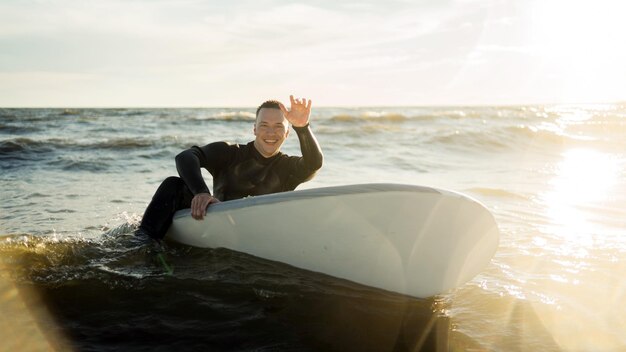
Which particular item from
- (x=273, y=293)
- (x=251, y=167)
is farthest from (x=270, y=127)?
(x=273, y=293)

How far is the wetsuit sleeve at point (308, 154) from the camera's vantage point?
12.9 ft

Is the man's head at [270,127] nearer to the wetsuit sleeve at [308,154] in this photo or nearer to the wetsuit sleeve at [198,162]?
the wetsuit sleeve at [308,154]

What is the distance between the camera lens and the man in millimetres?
4020

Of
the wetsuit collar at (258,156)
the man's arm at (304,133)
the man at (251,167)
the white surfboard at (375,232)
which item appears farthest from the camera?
the wetsuit collar at (258,156)

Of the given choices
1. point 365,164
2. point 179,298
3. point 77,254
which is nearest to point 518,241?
point 179,298

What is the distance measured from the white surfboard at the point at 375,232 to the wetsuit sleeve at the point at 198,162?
0.21 meters

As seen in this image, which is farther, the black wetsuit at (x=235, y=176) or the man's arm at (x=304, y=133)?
the black wetsuit at (x=235, y=176)

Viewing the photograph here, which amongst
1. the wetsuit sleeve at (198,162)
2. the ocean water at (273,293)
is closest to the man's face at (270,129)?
the wetsuit sleeve at (198,162)

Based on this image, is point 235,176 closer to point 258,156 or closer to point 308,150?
point 258,156

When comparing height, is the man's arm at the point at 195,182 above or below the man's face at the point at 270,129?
below

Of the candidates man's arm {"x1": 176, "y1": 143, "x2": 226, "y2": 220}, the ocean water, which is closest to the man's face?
man's arm {"x1": 176, "y1": 143, "x2": 226, "y2": 220}

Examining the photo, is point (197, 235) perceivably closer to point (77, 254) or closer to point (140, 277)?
point (140, 277)

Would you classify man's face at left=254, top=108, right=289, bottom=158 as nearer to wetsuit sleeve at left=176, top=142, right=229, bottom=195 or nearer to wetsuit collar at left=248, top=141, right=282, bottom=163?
wetsuit collar at left=248, top=141, right=282, bottom=163

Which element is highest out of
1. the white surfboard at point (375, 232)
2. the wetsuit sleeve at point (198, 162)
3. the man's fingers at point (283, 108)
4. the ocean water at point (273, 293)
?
the man's fingers at point (283, 108)
